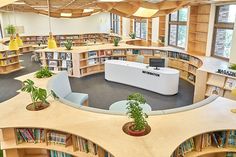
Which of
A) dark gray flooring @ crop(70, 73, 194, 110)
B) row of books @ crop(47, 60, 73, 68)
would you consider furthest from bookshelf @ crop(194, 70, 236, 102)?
row of books @ crop(47, 60, 73, 68)

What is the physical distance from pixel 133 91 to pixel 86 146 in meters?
4.69

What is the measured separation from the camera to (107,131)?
9.27 ft

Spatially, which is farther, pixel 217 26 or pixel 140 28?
pixel 140 28

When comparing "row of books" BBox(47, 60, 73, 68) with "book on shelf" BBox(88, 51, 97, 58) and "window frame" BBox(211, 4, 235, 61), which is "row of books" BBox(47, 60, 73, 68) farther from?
"window frame" BBox(211, 4, 235, 61)

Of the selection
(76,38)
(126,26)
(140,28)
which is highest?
(126,26)

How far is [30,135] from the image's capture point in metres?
3.28

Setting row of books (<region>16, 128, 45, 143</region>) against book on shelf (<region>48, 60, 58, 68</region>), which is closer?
row of books (<region>16, 128, 45, 143</region>)

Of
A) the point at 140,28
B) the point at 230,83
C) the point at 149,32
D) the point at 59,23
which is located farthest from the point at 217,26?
the point at 59,23

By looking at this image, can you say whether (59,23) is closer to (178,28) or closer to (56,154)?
(178,28)

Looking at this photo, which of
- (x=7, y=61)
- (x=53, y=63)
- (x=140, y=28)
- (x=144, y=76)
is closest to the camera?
(x=144, y=76)

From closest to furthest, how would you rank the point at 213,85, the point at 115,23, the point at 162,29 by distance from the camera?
the point at 213,85 → the point at 162,29 → the point at 115,23

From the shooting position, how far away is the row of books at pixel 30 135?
3.25 meters

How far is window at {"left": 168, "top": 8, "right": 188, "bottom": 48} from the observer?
32.2 ft

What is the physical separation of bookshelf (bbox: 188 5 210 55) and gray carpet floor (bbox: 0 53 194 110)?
1694mm
